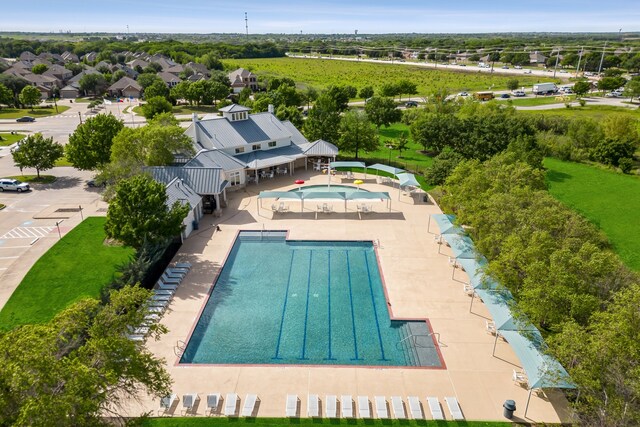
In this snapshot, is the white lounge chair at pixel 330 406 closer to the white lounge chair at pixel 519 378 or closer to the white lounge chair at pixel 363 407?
the white lounge chair at pixel 363 407

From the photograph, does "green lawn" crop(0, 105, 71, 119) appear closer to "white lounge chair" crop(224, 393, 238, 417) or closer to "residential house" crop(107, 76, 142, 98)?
"residential house" crop(107, 76, 142, 98)

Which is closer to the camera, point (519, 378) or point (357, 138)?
point (519, 378)

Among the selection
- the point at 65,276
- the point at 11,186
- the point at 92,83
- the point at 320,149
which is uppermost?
the point at 92,83

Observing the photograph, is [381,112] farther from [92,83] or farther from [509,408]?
[92,83]

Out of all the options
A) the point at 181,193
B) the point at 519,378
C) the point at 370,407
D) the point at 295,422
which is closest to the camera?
the point at 295,422

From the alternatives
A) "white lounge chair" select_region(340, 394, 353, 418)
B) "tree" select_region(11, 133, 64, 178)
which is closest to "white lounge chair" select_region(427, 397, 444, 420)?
"white lounge chair" select_region(340, 394, 353, 418)

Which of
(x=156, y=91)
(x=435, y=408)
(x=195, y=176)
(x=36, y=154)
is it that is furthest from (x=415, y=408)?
(x=156, y=91)

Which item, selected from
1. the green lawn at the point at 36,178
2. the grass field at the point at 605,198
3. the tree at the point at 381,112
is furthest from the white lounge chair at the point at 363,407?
the tree at the point at 381,112
